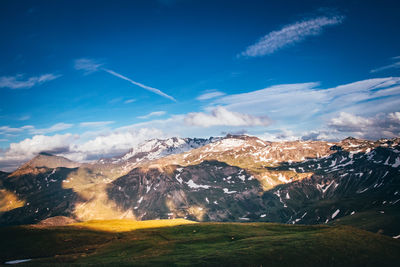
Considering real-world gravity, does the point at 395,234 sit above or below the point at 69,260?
below

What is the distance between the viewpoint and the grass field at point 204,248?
195 feet

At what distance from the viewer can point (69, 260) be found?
71.5 m

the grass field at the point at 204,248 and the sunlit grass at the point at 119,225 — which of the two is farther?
the sunlit grass at the point at 119,225

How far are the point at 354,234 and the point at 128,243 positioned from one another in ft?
231

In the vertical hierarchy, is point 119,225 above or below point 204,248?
below

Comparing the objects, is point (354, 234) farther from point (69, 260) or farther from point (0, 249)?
point (0, 249)

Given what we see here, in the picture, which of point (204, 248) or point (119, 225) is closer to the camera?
point (204, 248)

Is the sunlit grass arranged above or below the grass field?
below

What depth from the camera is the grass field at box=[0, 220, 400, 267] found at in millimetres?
59500

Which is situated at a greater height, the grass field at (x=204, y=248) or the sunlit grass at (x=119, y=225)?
the grass field at (x=204, y=248)

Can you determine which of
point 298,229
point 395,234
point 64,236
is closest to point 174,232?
point 64,236

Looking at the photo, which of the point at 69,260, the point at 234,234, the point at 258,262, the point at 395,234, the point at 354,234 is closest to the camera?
the point at 258,262

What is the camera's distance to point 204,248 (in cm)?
7606

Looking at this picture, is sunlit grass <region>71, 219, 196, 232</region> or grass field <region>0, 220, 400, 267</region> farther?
sunlit grass <region>71, 219, 196, 232</region>
